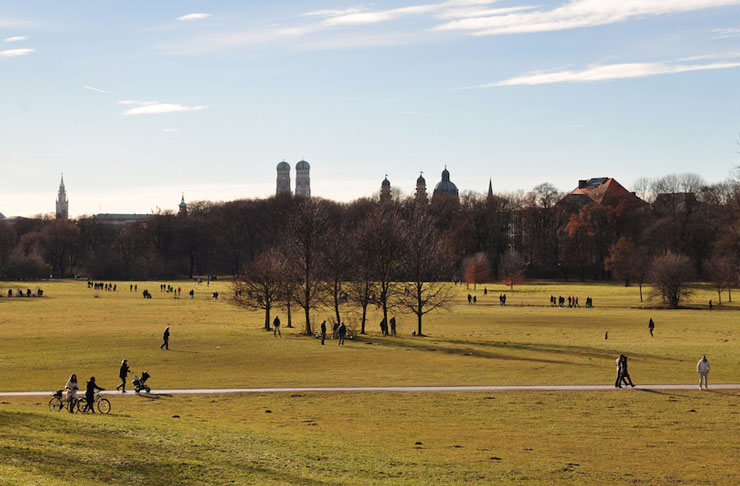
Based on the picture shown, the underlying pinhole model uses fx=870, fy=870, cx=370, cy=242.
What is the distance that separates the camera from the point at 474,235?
153m

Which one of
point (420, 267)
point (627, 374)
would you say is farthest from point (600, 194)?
point (627, 374)

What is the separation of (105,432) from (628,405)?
1860cm

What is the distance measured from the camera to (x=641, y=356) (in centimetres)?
4741

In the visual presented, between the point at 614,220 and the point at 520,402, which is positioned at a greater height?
→ the point at 614,220

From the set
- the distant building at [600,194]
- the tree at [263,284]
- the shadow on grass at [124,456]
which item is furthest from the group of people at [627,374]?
the distant building at [600,194]

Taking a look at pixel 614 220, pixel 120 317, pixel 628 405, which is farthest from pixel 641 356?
pixel 614 220

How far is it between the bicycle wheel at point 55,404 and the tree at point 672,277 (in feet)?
245

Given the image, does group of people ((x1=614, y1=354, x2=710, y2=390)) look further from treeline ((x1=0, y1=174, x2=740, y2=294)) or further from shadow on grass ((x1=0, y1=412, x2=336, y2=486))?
treeline ((x1=0, y1=174, x2=740, y2=294))

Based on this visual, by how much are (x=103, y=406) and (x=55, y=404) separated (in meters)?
1.66

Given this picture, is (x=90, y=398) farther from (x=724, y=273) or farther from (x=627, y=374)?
(x=724, y=273)

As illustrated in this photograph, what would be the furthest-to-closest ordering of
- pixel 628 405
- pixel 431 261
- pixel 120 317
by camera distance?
pixel 120 317, pixel 431 261, pixel 628 405

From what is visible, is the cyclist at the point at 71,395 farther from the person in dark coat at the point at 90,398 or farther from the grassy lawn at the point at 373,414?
the grassy lawn at the point at 373,414

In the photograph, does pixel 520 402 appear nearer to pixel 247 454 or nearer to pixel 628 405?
pixel 628 405

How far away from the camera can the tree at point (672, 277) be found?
92375mm
